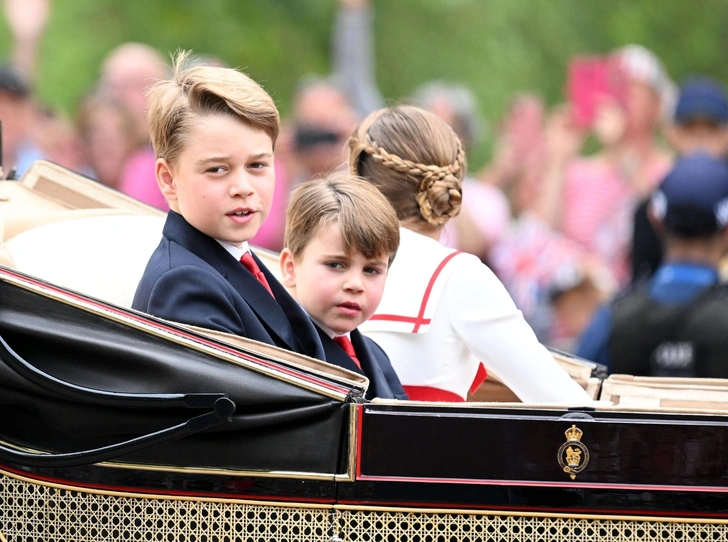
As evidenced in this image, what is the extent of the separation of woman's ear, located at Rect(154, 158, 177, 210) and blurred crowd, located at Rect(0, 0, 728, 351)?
388 cm

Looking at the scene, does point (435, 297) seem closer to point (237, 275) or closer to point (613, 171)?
point (237, 275)

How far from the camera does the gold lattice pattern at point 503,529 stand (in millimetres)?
2324

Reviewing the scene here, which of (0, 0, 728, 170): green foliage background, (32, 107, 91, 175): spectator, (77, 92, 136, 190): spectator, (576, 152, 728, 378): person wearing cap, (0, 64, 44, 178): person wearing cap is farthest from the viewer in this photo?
(0, 0, 728, 170): green foliage background

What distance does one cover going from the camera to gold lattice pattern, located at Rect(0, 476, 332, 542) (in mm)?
2361

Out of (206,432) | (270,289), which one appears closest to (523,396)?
(270,289)

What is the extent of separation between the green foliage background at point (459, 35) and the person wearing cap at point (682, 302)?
4.61 metres

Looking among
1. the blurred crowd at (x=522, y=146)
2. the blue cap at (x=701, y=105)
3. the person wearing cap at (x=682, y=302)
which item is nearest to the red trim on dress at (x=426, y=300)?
the person wearing cap at (x=682, y=302)

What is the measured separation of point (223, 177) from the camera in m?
2.65

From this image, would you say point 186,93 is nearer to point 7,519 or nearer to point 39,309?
point 39,309

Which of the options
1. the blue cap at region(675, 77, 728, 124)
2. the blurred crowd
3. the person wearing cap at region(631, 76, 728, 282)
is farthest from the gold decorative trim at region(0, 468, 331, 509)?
the blue cap at region(675, 77, 728, 124)

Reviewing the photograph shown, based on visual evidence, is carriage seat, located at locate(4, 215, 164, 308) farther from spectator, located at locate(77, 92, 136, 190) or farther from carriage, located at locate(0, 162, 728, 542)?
spectator, located at locate(77, 92, 136, 190)

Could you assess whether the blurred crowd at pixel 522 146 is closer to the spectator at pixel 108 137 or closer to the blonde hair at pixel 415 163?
the spectator at pixel 108 137

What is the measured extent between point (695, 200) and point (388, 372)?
198 cm

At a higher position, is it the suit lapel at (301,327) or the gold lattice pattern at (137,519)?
the suit lapel at (301,327)
